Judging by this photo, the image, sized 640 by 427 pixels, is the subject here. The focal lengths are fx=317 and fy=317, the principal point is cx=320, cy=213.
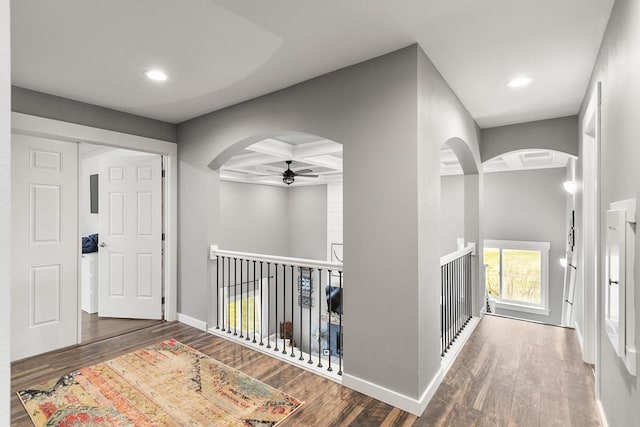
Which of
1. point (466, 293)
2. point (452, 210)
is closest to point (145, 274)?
point (466, 293)

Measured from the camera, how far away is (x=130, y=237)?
4.10 meters

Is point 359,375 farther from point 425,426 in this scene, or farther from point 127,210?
point 127,210

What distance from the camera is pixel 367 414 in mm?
2168

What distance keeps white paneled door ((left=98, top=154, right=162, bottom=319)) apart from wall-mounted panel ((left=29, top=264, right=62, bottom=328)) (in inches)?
34.4

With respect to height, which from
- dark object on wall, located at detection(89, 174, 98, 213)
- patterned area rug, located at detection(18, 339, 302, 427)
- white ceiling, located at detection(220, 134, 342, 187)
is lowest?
patterned area rug, located at detection(18, 339, 302, 427)

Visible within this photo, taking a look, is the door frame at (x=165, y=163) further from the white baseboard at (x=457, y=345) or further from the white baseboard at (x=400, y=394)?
the white baseboard at (x=457, y=345)

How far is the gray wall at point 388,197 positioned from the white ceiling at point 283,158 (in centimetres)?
148

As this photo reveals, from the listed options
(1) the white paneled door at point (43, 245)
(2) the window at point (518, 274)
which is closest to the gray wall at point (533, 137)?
(2) the window at point (518, 274)

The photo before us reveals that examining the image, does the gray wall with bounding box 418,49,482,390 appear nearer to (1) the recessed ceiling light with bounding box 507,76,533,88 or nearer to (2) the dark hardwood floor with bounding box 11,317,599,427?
(2) the dark hardwood floor with bounding box 11,317,599,427

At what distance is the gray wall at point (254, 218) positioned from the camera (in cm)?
721

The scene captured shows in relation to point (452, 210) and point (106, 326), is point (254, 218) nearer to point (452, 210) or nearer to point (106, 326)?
point (106, 326)

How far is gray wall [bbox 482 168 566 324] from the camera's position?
6.14m

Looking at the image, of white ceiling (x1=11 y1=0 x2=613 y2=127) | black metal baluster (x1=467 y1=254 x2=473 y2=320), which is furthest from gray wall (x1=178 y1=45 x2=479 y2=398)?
black metal baluster (x1=467 y1=254 x2=473 y2=320)

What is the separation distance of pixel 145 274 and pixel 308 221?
4.86m
